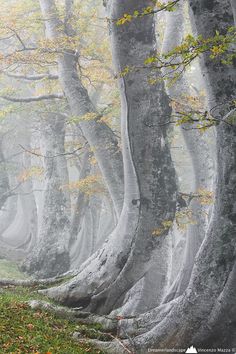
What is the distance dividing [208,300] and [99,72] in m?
13.9

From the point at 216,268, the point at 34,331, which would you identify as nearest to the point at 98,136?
the point at 216,268

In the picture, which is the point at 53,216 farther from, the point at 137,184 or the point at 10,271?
the point at 137,184

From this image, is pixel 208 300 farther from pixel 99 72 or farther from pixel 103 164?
pixel 99 72

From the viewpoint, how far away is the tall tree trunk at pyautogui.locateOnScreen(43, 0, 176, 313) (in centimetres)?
759

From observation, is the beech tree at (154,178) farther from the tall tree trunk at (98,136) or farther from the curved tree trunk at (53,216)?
the curved tree trunk at (53,216)

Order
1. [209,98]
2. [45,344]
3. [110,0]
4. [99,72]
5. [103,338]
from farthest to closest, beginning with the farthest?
[99,72] < [110,0] < [103,338] < [209,98] < [45,344]

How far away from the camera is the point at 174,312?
5.26m

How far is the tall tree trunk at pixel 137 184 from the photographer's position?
7.59 metres

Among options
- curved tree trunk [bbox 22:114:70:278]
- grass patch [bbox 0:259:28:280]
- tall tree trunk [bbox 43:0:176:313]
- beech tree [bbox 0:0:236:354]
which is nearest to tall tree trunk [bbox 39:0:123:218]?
beech tree [bbox 0:0:236:354]

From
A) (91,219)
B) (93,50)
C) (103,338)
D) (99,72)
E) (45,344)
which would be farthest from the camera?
(91,219)

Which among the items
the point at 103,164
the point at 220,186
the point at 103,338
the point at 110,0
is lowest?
the point at 103,338

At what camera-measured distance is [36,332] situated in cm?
498

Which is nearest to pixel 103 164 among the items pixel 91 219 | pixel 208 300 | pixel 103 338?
pixel 103 338

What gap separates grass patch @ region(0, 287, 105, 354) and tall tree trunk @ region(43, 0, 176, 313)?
55.1 inches
